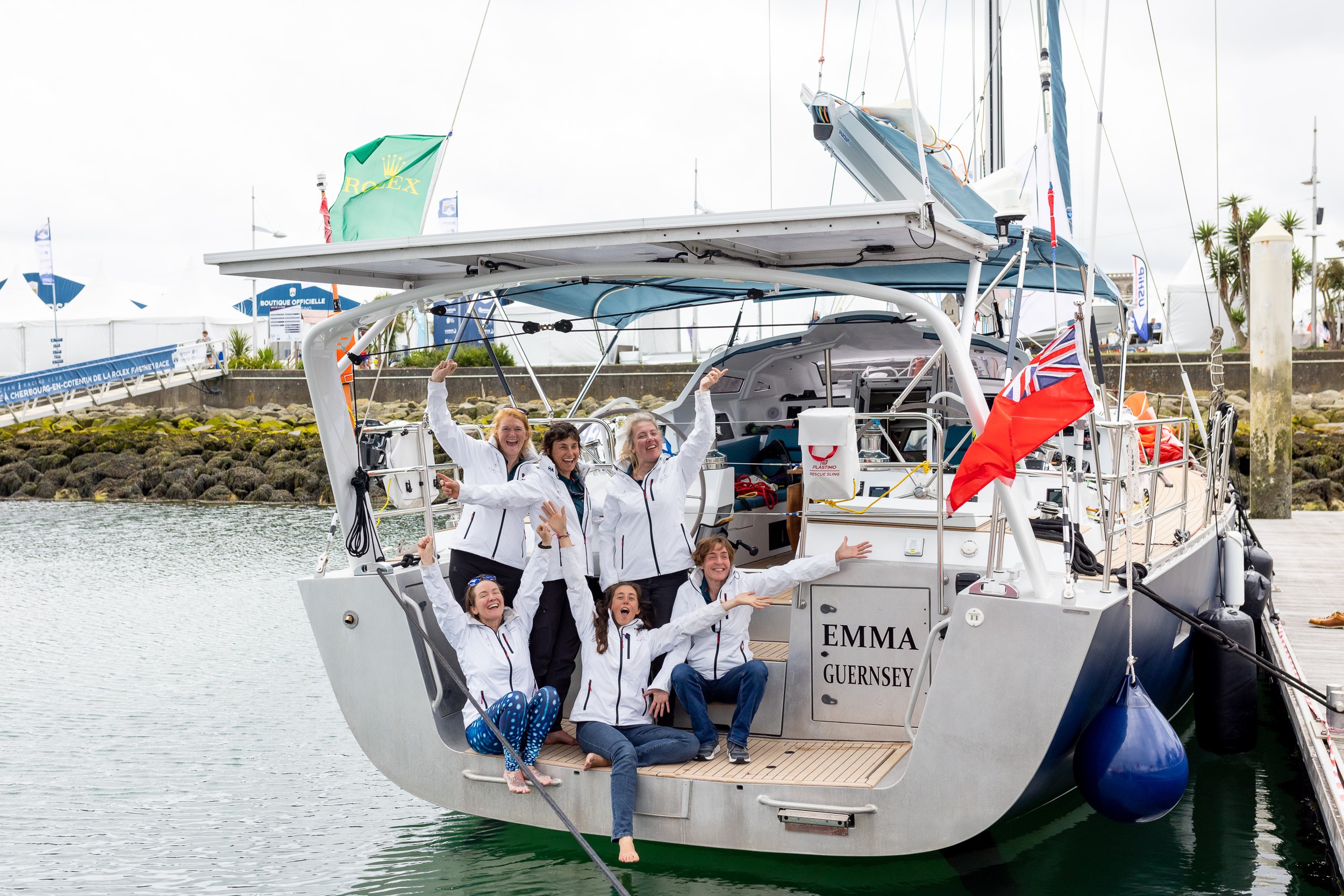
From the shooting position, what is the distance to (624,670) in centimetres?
470

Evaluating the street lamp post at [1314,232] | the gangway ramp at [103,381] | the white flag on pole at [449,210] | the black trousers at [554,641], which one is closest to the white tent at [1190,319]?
the street lamp post at [1314,232]

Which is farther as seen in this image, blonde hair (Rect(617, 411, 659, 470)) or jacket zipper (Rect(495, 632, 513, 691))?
blonde hair (Rect(617, 411, 659, 470))

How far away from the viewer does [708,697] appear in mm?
4859

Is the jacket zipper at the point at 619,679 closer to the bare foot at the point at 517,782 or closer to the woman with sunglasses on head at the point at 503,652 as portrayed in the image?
the woman with sunglasses on head at the point at 503,652

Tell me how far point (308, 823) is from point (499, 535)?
2.01 m

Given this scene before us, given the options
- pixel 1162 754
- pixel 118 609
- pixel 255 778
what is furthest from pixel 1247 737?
pixel 118 609

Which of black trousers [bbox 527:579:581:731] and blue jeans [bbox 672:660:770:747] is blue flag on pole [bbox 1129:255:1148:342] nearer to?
blue jeans [bbox 672:660:770:747]

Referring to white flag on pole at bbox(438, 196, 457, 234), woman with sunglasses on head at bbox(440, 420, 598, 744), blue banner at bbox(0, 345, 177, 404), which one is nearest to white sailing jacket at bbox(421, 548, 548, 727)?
woman with sunglasses on head at bbox(440, 420, 598, 744)

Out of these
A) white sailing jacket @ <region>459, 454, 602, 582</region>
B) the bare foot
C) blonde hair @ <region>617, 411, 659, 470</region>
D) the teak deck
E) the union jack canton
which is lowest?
the bare foot

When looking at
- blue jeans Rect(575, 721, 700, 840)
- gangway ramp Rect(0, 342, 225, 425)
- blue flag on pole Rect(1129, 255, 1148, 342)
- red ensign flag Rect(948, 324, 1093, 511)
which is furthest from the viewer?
gangway ramp Rect(0, 342, 225, 425)

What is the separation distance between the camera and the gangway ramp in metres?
28.7

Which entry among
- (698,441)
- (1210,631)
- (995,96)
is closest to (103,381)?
(995,96)

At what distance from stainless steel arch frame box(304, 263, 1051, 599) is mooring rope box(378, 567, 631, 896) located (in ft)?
0.74

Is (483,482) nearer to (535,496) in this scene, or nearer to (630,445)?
(535,496)
